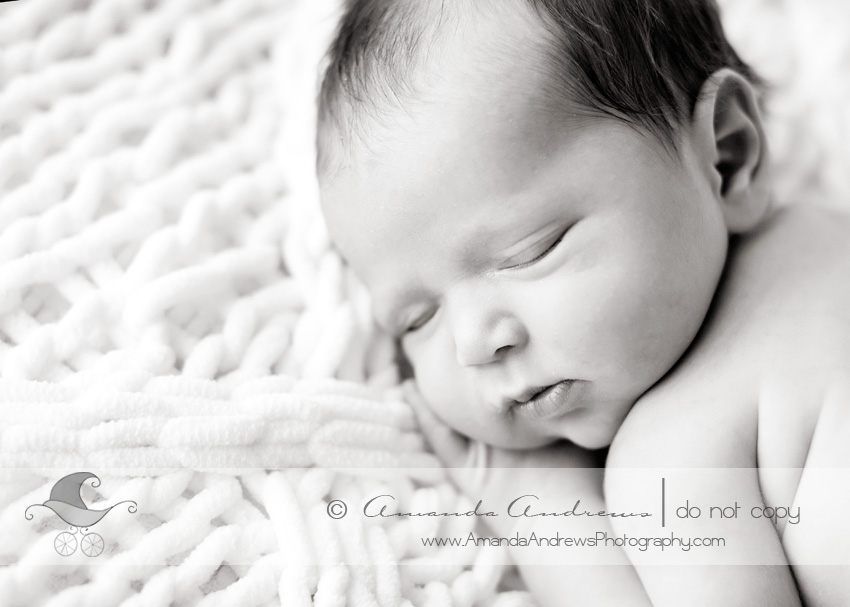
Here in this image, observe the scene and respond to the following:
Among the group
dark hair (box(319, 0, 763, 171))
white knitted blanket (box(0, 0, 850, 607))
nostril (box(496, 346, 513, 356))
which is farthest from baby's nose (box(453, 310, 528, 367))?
dark hair (box(319, 0, 763, 171))

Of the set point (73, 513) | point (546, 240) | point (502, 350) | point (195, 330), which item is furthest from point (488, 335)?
point (73, 513)

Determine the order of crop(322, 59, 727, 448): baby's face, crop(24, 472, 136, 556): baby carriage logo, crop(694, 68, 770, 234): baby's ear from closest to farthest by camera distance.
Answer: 1. crop(24, 472, 136, 556): baby carriage logo
2. crop(322, 59, 727, 448): baby's face
3. crop(694, 68, 770, 234): baby's ear

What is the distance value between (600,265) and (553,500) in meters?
0.35

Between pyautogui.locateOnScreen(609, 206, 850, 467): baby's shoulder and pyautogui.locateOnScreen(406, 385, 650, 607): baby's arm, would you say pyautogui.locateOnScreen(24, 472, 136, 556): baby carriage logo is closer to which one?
pyautogui.locateOnScreen(406, 385, 650, 607): baby's arm

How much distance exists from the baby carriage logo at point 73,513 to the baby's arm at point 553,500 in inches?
17.9

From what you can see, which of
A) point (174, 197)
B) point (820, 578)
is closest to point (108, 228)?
point (174, 197)

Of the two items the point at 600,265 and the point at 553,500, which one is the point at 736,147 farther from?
the point at 553,500

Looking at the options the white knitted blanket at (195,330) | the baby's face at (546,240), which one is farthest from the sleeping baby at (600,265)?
the white knitted blanket at (195,330)

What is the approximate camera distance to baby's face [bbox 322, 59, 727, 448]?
3.08 feet

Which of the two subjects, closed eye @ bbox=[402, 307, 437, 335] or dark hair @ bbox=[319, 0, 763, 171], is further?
closed eye @ bbox=[402, 307, 437, 335]

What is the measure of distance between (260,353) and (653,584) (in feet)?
1.85

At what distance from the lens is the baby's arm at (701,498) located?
87 centimetres

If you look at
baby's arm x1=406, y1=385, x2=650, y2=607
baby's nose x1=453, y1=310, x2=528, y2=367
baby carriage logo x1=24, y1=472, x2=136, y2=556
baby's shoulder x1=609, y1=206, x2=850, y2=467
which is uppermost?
baby carriage logo x1=24, y1=472, x2=136, y2=556

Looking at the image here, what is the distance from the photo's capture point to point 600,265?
933mm
